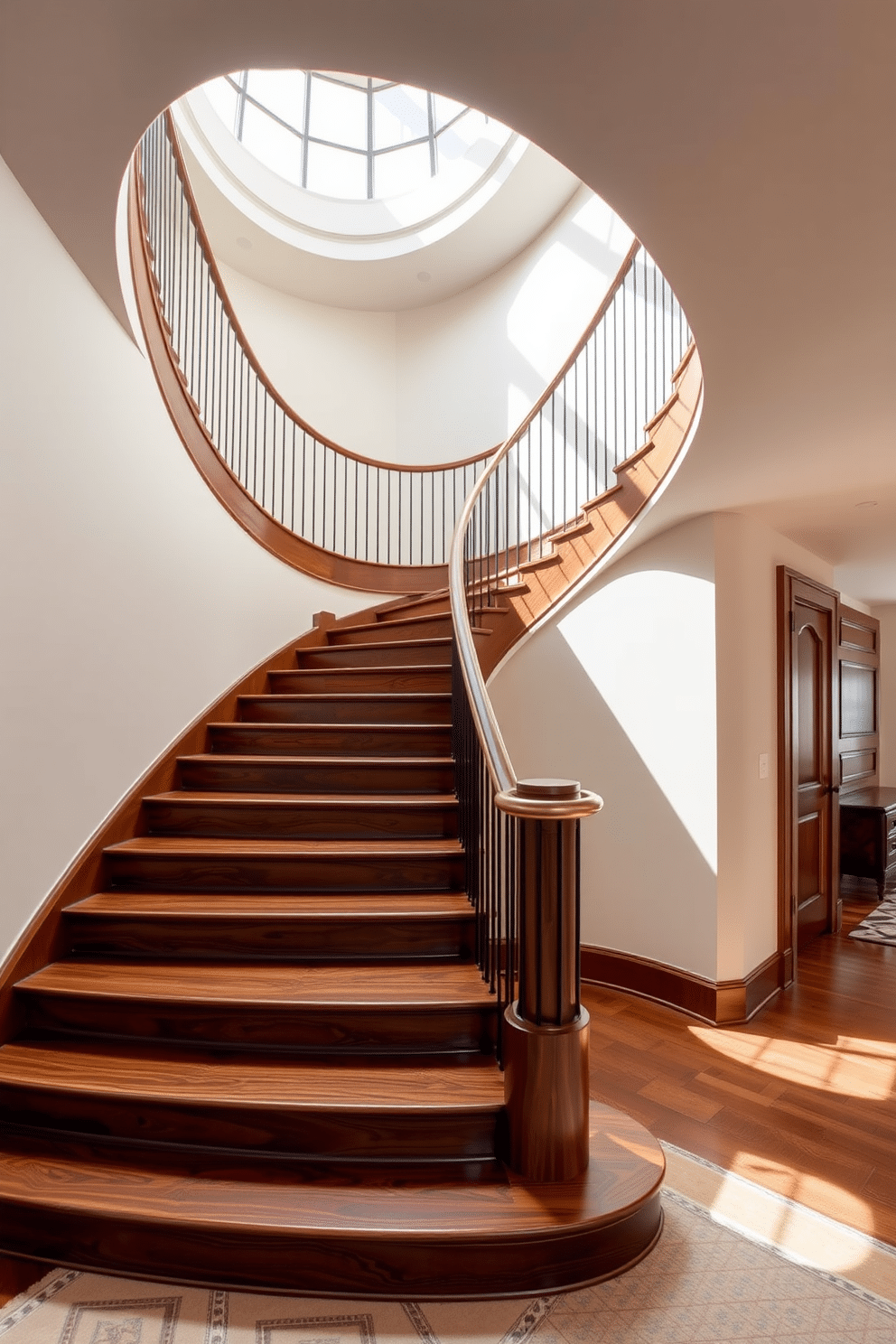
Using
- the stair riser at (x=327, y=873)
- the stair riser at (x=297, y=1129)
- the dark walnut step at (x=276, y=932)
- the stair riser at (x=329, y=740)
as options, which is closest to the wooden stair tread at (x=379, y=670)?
the stair riser at (x=329, y=740)

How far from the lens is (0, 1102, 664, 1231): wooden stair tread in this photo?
1.59 meters

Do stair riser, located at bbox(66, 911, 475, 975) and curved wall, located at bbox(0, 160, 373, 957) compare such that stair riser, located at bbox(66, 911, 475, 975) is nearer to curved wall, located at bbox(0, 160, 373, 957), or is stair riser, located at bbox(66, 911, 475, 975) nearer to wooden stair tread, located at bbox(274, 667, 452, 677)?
curved wall, located at bbox(0, 160, 373, 957)

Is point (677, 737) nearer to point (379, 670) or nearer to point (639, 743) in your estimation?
point (639, 743)

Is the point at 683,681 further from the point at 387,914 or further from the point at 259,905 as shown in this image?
the point at 259,905

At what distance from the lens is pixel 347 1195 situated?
169 centimetres

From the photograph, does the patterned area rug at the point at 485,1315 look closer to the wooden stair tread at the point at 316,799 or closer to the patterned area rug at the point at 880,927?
the wooden stair tread at the point at 316,799

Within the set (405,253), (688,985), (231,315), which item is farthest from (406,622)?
(405,253)

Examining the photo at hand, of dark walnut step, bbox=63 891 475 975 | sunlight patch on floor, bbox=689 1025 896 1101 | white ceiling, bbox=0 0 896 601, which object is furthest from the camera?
sunlight patch on floor, bbox=689 1025 896 1101

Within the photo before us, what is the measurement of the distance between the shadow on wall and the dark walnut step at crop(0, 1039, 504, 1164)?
181 centimetres

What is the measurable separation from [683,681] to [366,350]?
461cm

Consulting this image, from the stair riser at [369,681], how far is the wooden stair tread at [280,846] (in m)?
1.01

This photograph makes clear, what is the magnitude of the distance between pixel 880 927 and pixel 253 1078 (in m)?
4.63

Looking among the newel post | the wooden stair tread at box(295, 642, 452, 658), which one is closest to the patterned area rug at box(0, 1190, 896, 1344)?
the newel post

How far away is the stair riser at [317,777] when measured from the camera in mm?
3043
